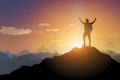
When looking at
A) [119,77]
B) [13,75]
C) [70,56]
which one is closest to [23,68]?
[13,75]

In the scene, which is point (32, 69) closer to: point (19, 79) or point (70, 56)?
point (19, 79)

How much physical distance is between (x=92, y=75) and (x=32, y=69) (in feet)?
37.9

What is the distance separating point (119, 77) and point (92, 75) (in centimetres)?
477

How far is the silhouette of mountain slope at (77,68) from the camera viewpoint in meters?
59.5

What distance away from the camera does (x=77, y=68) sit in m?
60.8

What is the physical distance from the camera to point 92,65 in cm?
6100

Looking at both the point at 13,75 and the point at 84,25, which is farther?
the point at 13,75

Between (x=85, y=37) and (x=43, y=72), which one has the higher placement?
(x=85, y=37)

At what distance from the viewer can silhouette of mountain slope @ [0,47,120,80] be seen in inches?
2344

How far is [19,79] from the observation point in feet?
205

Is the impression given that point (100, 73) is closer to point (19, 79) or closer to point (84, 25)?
point (84, 25)

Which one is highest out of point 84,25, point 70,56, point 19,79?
point 84,25

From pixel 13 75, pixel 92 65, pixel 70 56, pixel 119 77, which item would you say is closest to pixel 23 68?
pixel 13 75

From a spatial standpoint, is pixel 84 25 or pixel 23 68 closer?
pixel 84 25
